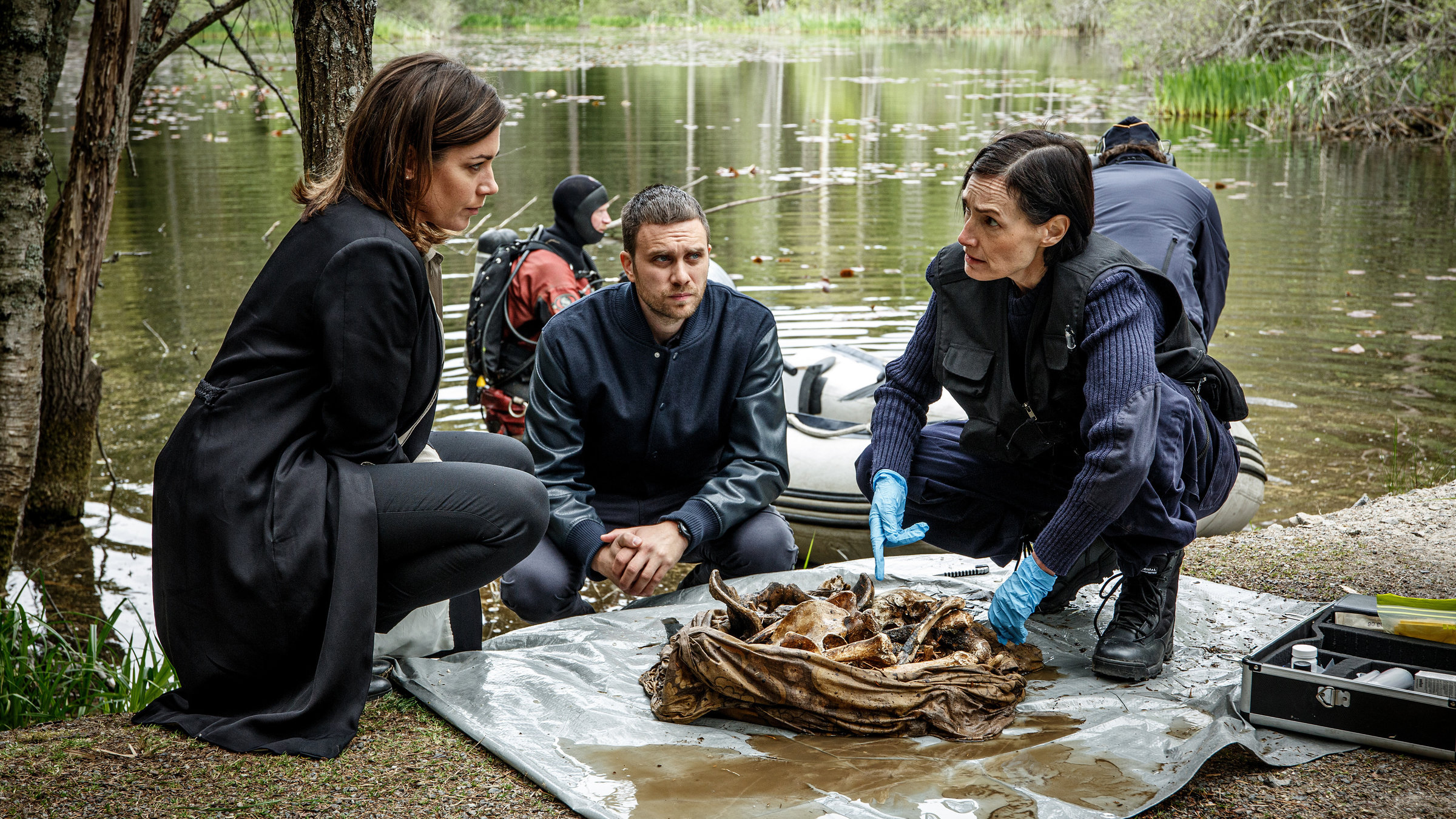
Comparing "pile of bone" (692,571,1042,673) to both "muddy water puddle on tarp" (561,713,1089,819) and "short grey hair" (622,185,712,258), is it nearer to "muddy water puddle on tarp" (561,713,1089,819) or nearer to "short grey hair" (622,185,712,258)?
"muddy water puddle on tarp" (561,713,1089,819)

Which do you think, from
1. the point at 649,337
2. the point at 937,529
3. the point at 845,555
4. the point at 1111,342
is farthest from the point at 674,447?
the point at 845,555

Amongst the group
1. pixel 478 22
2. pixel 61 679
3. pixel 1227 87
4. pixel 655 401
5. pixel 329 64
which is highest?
pixel 478 22

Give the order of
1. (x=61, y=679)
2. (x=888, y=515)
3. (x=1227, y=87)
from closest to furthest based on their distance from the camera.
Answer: (x=888, y=515)
(x=61, y=679)
(x=1227, y=87)

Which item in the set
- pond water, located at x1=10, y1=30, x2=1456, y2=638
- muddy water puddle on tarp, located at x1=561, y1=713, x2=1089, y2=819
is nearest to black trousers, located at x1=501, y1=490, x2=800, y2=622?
muddy water puddle on tarp, located at x1=561, y1=713, x2=1089, y2=819

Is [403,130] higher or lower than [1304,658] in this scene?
higher

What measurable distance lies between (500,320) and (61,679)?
181cm

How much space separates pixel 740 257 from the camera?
8773 mm

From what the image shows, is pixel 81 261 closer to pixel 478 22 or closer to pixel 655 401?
pixel 655 401

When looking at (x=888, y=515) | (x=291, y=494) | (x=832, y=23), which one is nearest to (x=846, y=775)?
(x=888, y=515)

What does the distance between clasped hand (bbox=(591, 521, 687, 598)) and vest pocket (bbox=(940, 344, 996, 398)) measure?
0.76m

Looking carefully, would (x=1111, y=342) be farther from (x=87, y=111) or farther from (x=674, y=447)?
(x=87, y=111)

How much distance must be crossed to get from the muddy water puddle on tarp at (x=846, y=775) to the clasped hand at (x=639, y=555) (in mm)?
606

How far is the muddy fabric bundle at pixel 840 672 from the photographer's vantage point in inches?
87.0

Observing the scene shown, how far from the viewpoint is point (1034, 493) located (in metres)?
2.74
